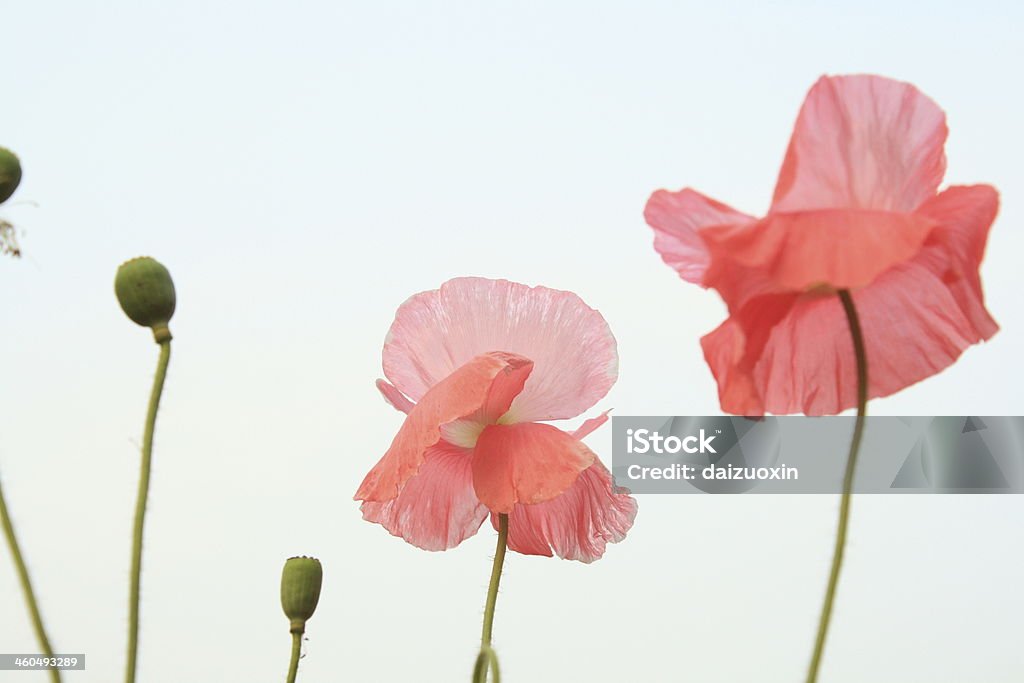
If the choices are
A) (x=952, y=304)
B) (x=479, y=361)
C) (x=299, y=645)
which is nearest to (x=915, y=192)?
(x=952, y=304)

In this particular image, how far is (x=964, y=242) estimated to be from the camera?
327 mm

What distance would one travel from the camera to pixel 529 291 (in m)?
0.48

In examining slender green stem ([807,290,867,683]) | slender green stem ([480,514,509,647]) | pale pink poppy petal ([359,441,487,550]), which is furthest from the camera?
pale pink poppy petal ([359,441,487,550])

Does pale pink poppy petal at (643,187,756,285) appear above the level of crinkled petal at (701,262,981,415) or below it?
above

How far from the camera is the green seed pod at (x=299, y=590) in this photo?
0.42 m

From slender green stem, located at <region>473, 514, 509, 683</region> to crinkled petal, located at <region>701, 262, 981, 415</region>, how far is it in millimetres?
117

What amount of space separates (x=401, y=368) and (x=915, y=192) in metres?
0.24

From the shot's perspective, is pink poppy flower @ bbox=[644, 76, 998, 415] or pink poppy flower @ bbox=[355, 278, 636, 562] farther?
pink poppy flower @ bbox=[355, 278, 636, 562]

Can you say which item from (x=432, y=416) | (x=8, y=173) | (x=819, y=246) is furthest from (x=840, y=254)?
(x=8, y=173)

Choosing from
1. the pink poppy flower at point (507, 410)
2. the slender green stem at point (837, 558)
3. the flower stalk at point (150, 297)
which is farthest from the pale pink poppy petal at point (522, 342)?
the slender green stem at point (837, 558)

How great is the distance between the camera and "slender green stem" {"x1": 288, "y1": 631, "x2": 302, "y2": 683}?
40 cm

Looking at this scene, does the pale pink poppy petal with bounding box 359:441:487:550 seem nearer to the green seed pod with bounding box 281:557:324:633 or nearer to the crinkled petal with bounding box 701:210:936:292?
the green seed pod with bounding box 281:557:324:633

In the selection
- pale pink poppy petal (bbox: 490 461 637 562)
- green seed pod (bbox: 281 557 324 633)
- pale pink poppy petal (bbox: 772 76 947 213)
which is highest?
pale pink poppy petal (bbox: 772 76 947 213)

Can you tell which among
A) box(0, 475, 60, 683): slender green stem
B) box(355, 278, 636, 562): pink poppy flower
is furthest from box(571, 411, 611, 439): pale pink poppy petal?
box(0, 475, 60, 683): slender green stem
